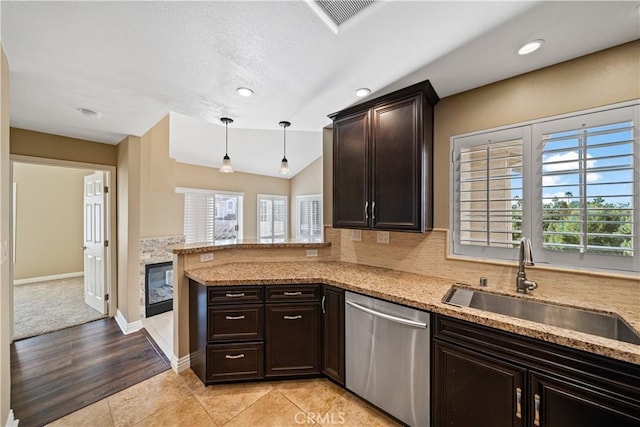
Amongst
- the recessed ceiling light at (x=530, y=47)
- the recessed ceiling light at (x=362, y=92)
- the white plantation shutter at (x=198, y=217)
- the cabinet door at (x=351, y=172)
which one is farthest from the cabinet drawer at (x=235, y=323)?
the white plantation shutter at (x=198, y=217)

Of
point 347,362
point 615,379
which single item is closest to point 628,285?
point 615,379

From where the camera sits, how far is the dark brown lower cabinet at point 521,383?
110 centimetres

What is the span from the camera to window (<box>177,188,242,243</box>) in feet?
19.1

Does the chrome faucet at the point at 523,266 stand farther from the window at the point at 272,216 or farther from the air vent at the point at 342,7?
the window at the point at 272,216

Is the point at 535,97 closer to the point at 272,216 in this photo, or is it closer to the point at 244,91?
the point at 244,91

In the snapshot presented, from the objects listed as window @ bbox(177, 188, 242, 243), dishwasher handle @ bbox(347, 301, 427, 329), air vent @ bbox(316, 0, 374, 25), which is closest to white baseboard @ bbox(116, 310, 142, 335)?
window @ bbox(177, 188, 242, 243)

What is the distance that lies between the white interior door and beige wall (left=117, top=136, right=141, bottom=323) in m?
0.47

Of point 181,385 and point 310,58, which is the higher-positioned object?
point 310,58

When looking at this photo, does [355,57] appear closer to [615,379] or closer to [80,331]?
[615,379]

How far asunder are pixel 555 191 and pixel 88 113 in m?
4.11

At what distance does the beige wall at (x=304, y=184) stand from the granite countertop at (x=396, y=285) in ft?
15.8

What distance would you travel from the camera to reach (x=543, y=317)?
1642 mm

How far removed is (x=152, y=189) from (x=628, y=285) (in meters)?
4.86

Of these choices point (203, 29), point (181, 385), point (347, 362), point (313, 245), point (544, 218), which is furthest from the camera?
point (313, 245)
